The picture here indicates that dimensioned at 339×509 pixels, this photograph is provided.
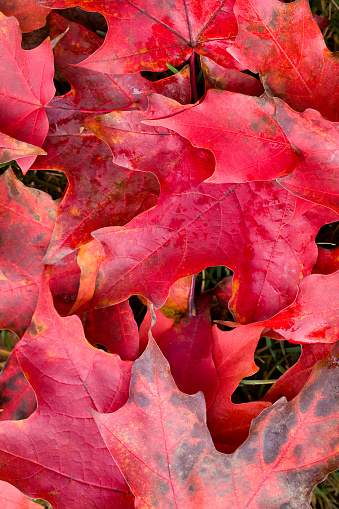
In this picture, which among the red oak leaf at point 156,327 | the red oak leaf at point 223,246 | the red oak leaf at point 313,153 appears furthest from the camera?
Answer: the red oak leaf at point 156,327

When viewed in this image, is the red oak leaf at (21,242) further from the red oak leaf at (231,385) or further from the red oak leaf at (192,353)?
the red oak leaf at (231,385)

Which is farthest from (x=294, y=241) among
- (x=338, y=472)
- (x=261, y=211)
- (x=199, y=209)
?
(x=338, y=472)

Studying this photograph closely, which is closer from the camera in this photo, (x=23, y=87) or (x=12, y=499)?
(x=23, y=87)

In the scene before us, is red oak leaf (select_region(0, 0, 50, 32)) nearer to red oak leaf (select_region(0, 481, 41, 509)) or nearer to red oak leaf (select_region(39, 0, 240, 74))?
red oak leaf (select_region(39, 0, 240, 74))

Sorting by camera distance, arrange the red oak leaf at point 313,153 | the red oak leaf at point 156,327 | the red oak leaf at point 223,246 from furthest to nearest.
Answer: the red oak leaf at point 156,327, the red oak leaf at point 223,246, the red oak leaf at point 313,153

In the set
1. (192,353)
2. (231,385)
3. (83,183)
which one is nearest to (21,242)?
(83,183)

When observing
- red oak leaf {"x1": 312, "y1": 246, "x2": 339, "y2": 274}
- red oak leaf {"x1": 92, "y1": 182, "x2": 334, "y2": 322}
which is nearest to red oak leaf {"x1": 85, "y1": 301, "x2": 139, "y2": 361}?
red oak leaf {"x1": 92, "y1": 182, "x2": 334, "y2": 322}

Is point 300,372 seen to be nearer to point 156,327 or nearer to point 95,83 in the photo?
point 156,327

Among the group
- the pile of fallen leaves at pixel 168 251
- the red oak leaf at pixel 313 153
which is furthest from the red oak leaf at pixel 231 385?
the red oak leaf at pixel 313 153
